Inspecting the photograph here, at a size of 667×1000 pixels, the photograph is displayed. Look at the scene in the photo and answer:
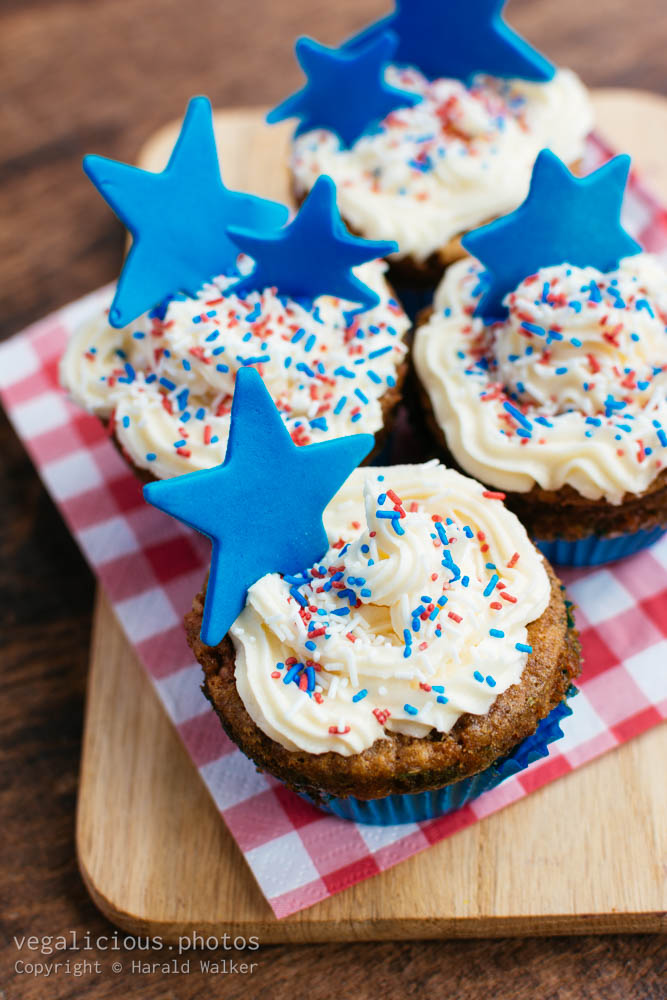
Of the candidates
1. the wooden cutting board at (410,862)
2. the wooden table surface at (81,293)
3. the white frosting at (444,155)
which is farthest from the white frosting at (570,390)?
the wooden table surface at (81,293)

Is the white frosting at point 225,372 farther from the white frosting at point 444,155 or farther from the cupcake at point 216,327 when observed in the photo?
the white frosting at point 444,155

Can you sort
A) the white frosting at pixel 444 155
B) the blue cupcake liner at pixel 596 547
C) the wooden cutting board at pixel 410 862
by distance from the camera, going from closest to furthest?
the wooden cutting board at pixel 410 862 < the blue cupcake liner at pixel 596 547 < the white frosting at pixel 444 155

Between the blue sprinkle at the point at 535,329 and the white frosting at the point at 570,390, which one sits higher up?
the blue sprinkle at the point at 535,329

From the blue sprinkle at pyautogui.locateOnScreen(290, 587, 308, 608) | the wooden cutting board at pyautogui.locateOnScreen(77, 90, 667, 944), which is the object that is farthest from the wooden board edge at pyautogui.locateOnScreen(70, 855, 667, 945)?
the blue sprinkle at pyautogui.locateOnScreen(290, 587, 308, 608)

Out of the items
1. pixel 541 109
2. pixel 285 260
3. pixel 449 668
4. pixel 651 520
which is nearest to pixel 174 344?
pixel 285 260

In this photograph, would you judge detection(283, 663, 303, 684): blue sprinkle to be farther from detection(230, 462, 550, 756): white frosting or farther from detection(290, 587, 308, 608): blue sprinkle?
detection(290, 587, 308, 608): blue sprinkle

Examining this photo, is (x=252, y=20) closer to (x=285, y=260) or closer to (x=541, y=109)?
(x=541, y=109)
